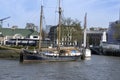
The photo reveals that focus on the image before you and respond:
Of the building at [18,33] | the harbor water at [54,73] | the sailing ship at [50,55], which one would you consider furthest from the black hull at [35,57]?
the building at [18,33]

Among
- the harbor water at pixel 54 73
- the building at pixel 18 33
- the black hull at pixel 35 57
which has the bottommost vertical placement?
the harbor water at pixel 54 73

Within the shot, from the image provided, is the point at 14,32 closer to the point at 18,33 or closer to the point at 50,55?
the point at 18,33

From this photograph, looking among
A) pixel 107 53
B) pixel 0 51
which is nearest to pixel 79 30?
pixel 107 53

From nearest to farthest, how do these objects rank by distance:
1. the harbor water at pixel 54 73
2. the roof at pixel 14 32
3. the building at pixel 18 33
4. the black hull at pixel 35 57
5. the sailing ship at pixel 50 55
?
the harbor water at pixel 54 73 → the black hull at pixel 35 57 → the sailing ship at pixel 50 55 → the building at pixel 18 33 → the roof at pixel 14 32

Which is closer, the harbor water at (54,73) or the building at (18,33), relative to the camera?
the harbor water at (54,73)

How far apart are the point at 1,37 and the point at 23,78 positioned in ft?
414

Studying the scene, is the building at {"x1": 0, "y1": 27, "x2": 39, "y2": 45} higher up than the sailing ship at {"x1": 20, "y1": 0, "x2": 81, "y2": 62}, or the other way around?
the building at {"x1": 0, "y1": 27, "x2": 39, "y2": 45}

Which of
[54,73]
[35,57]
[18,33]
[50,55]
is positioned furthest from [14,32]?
[54,73]

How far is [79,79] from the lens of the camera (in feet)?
163

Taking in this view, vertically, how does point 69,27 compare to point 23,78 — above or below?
above

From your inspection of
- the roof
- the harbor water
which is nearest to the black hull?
the harbor water

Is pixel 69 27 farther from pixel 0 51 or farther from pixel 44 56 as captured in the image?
pixel 44 56

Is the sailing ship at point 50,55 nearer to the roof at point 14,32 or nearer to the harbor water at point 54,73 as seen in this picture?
the harbor water at point 54,73

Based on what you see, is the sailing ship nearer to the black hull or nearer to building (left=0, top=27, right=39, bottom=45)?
the black hull
